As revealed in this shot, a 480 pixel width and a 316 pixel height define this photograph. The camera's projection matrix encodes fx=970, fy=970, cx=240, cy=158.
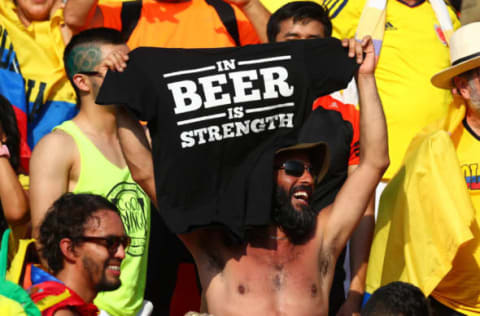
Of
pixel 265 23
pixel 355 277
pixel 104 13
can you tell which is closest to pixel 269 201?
pixel 355 277

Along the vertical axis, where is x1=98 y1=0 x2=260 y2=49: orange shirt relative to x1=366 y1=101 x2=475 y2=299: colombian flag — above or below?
above

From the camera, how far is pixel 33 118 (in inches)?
236

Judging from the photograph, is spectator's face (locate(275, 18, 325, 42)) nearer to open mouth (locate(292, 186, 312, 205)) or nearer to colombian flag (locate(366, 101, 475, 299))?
colombian flag (locate(366, 101, 475, 299))

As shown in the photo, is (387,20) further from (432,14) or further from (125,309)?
(125,309)

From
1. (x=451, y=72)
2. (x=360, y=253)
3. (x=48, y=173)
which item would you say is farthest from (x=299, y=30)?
(x=48, y=173)

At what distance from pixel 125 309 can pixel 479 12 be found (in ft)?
11.3

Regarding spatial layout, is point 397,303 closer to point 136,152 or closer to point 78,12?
point 136,152

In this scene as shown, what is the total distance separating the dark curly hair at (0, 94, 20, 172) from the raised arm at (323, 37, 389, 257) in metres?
1.79

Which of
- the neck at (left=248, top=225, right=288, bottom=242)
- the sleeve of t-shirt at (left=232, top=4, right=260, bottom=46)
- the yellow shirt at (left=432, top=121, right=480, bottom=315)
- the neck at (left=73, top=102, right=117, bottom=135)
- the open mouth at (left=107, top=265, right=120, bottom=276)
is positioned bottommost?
the yellow shirt at (left=432, top=121, right=480, bottom=315)

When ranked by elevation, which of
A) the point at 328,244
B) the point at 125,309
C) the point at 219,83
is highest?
the point at 219,83

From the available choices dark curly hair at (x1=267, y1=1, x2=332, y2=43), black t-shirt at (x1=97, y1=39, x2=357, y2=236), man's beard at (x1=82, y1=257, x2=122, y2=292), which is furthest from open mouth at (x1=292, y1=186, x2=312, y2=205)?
dark curly hair at (x1=267, y1=1, x2=332, y2=43)

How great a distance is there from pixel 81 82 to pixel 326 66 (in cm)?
153

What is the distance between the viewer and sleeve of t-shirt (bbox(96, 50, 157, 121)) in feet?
15.2

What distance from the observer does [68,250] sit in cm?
444
